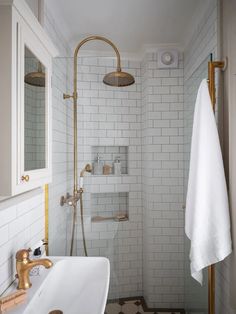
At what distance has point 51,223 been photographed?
1.75m

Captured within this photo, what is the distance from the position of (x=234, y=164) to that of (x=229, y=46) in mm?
667

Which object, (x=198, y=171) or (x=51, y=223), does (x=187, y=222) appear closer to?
(x=198, y=171)

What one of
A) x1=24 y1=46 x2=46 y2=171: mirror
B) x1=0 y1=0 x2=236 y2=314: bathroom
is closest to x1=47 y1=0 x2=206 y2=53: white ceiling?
x1=0 y1=0 x2=236 y2=314: bathroom

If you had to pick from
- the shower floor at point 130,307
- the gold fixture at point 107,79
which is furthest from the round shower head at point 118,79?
the shower floor at point 130,307

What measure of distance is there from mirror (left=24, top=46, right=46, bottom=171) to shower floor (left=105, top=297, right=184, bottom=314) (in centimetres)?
133

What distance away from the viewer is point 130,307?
2109 mm

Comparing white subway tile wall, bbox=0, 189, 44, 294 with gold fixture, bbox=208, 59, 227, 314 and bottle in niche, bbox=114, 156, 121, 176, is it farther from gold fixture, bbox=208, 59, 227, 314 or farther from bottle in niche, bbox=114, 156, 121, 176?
gold fixture, bbox=208, 59, 227, 314

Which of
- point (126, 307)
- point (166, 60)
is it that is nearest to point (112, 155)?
point (166, 60)

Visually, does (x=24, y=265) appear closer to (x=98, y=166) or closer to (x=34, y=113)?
(x=34, y=113)

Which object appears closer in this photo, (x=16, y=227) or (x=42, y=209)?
(x=16, y=227)

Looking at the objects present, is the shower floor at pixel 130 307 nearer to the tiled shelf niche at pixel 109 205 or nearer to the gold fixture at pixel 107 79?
the tiled shelf niche at pixel 109 205

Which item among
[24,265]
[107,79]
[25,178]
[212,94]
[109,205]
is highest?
[107,79]

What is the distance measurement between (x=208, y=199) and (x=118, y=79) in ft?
3.58

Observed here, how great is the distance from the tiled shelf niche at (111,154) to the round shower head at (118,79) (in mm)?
492
